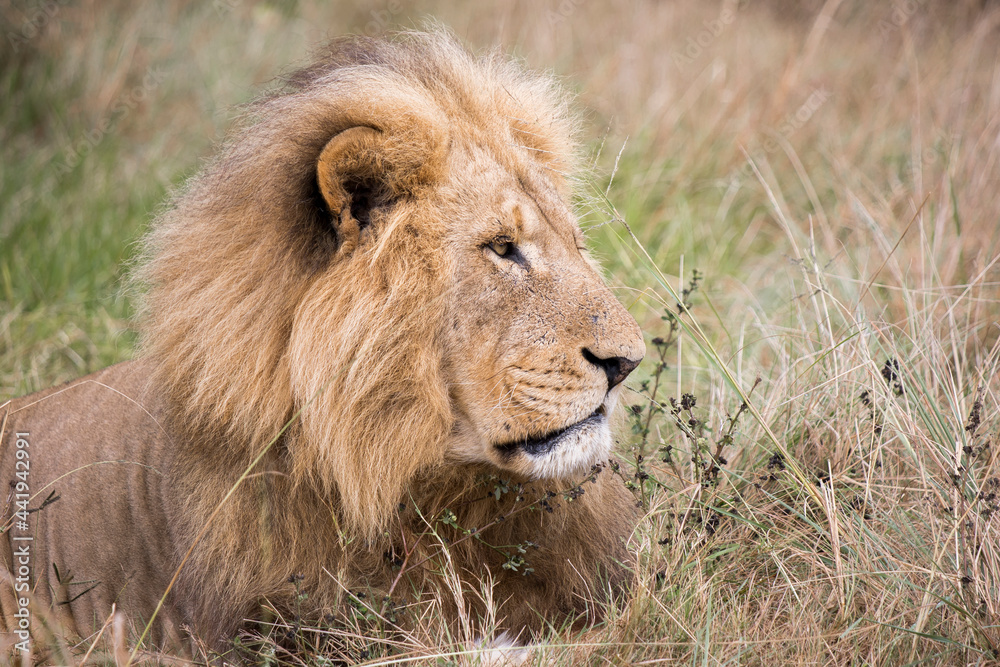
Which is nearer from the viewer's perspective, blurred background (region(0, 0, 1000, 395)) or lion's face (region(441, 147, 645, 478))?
lion's face (region(441, 147, 645, 478))

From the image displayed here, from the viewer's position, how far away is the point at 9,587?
11.1ft

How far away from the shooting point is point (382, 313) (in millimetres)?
2389

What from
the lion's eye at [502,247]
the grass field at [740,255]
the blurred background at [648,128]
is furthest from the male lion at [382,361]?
the blurred background at [648,128]

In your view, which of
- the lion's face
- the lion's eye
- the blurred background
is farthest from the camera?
the blurred background

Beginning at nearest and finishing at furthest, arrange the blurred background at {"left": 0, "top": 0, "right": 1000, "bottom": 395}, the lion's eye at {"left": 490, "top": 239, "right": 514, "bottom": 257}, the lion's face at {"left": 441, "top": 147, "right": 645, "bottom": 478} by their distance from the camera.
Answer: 1. the lion's face at {"left": 441, "top": 147, "right": 645, "bottom": 478}
2. the lion's eye at {"left": 490, "top": 239, "right": 514, "bottom": 257}
3. the blurred background at {"left": 0, "top": 0, "right": 1000, "bottom": 395}

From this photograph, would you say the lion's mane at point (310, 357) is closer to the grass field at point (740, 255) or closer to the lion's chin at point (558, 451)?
the lion's chin at point (558, 451)

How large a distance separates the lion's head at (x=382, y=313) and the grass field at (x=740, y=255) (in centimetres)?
54

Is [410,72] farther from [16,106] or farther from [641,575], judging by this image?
[16,106]

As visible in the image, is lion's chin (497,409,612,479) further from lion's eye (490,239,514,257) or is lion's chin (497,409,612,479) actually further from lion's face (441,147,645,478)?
lion's eye (490,239,514,257)

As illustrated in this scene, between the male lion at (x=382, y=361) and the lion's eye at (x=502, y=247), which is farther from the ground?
the lion's eye at (x=502, y=247)

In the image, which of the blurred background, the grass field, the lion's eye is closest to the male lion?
the lion's eye

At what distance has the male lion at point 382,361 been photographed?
239 cm

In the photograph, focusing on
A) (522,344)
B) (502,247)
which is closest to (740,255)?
(502,247)

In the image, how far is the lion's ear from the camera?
2363 millimetres
